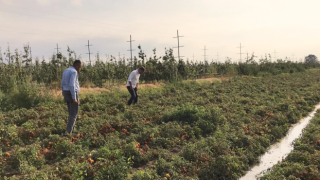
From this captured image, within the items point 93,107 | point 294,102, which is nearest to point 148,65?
point 93,107

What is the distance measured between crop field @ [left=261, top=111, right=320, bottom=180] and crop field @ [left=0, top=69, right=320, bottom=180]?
0.02 metres

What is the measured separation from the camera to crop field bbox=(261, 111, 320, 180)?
421 cm

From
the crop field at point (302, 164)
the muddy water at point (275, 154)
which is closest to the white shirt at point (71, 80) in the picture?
the muddy water at point (275, 154)

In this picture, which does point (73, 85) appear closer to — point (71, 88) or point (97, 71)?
point (71, 88)

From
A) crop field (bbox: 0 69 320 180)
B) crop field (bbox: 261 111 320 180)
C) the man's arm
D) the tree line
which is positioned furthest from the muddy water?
the tree line

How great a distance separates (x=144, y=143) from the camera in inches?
237

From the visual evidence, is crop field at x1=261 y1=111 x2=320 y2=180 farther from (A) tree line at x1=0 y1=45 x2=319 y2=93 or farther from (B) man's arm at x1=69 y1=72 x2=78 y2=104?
(A) tree line at x1=0 y1=45 x2=319 y2=93

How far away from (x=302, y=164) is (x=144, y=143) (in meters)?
3.51

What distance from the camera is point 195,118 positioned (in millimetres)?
7633

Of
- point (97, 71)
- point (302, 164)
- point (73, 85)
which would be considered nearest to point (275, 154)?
point (302, 164)

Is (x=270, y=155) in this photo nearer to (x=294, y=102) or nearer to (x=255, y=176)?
(x=255, y=176)

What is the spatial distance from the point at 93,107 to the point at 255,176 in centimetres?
673

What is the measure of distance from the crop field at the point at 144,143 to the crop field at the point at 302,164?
2cm

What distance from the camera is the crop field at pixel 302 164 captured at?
4.21 m
